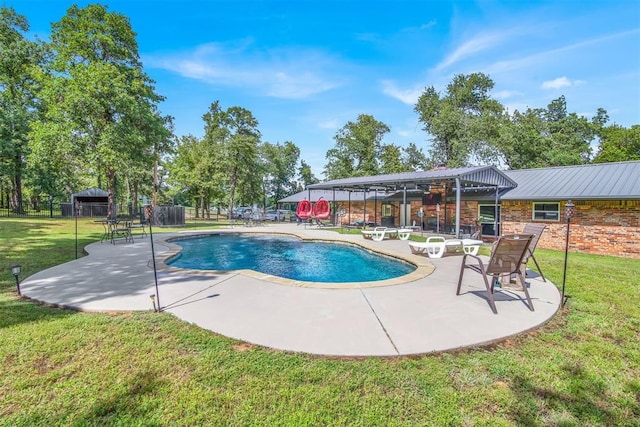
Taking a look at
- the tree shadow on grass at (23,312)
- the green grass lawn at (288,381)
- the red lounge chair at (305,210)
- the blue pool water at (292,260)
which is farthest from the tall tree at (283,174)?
the green grass lawn at (288,381)

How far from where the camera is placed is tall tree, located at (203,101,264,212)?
2745 cm

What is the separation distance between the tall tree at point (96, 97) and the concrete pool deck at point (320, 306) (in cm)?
1336

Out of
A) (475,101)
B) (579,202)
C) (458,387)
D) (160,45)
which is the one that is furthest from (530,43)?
(475,101)

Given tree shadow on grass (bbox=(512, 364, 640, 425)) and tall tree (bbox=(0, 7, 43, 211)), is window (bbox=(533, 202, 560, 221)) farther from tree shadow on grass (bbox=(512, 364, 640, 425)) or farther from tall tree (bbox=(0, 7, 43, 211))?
tall tree (bbox=(0, 7, 43, 211))

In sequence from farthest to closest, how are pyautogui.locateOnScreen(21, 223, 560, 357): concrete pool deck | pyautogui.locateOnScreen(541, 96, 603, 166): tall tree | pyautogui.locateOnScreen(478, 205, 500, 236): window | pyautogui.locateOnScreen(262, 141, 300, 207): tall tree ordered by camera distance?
pyautogui.locateOnScreen(262, 141, 300, 207): tall tree < pyautogui.locateOnScreen(541, 96, 603, 166): tall tree < pyautogui.locateOnScreen(478, 205, 500, 236): window < pyautogui.locateOnScreen(21, 223, 560, 357): concrete pool deck

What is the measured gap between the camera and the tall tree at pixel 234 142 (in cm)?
2745

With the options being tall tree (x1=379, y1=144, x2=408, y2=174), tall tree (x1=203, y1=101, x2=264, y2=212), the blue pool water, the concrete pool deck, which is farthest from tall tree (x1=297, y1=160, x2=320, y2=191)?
the concrete pool deck

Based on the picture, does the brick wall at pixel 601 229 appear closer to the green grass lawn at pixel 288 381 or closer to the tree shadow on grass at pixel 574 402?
the green grass lawn at pixel 288 381

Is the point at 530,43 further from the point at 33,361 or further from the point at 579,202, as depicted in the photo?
the point at 33,361

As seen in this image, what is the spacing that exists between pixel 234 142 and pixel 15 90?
15.9 m

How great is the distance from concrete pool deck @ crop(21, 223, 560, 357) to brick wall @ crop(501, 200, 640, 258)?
8.01 metres

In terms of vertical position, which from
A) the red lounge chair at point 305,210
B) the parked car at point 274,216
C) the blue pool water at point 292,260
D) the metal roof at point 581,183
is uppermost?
the metal roof at point 581,183

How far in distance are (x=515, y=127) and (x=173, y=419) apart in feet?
104

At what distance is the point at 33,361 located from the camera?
8.50 feet
